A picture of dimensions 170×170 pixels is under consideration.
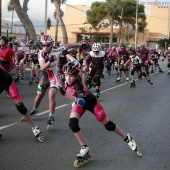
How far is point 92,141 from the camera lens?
7.12 m

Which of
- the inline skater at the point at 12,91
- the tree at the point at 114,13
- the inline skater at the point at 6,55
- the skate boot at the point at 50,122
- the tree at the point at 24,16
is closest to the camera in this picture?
the inline skater at the point at 12,91

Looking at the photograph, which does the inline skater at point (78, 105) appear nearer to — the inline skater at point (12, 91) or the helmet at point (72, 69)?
the helmet at point (72, 69)

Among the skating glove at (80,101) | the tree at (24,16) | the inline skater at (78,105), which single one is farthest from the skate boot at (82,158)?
the tree at (24,16)

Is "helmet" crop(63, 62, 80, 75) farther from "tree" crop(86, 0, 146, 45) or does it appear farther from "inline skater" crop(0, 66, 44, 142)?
"tree" crop(86, 0, 146, 45)

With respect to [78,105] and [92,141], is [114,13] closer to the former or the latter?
[92,141]

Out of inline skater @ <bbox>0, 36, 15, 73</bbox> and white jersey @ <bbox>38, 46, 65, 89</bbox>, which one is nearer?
white jersey @ <bbox>38, 46, 65, 89</bbox>

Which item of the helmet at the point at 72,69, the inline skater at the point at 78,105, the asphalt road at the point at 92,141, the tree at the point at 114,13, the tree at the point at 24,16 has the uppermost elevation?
the tree at the point at 114,13

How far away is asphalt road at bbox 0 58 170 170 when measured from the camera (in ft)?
19.0

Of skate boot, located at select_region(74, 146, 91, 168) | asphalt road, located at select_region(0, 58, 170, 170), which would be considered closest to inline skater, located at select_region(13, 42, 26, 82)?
asphalt road, located at select_region(0, 58, 170, 170)

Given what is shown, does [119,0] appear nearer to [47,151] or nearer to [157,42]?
[157,42]

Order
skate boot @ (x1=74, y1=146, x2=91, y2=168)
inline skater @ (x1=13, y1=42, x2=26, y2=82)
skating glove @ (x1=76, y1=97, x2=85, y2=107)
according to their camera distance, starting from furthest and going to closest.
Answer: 1. inline skater @ (x1=13, y1=42, x2=26, y2=82)
2. skating glove @ (x1=76, y1=97, x2=85, y2=107)
3. skate boot @ (x1=74, y1=146, x2=91, y2=168)

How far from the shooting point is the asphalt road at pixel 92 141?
19.0ft

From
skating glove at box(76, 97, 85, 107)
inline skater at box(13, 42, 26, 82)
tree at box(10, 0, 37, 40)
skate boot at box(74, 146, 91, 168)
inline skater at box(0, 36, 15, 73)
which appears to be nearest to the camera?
skate boot at box(74, 146, 91, 168)

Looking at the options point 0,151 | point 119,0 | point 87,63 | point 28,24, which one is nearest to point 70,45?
point 0,151
